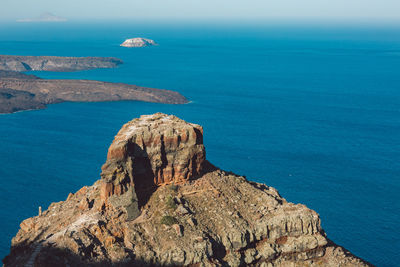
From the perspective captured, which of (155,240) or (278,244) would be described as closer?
(155,240)

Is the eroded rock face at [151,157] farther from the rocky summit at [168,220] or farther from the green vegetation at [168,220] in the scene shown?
the green vegetation at [168,220]

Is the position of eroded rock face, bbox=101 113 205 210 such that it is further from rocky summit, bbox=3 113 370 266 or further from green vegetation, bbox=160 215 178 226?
green vegetation, bbox=160 215 178 226

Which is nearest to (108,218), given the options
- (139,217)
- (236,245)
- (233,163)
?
(139,217)

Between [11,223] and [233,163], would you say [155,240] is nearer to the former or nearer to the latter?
[11,223]

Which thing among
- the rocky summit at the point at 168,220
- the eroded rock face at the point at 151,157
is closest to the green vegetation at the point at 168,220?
the rocky summit at the point at 168,220

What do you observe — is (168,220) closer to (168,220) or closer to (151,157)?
(168,220)

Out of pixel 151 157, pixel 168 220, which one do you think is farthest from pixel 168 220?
pixel 151 157
